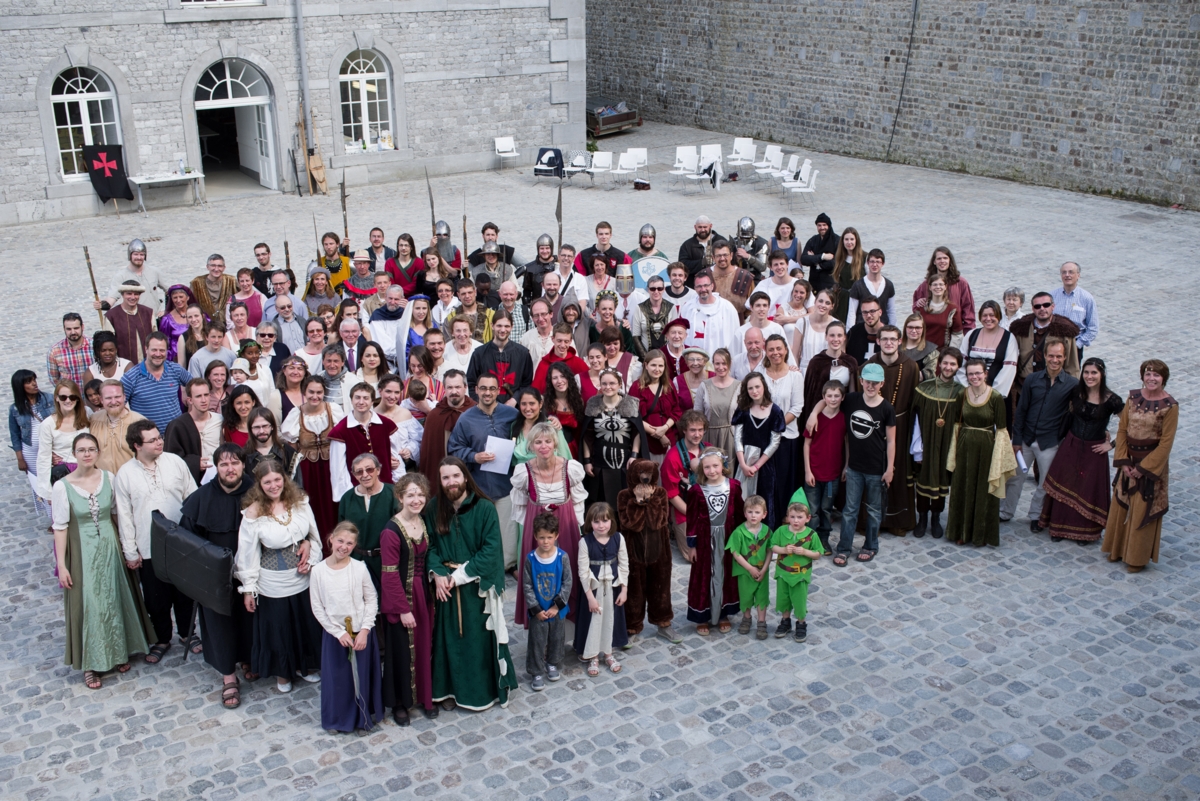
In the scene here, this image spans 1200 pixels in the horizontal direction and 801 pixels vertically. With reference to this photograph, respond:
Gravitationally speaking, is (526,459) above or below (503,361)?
below

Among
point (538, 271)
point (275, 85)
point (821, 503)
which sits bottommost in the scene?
point (821, 503)

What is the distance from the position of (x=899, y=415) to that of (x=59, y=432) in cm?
569

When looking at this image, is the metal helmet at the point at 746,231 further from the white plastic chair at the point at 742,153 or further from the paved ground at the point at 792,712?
the white plastic chair at the point at 742,153

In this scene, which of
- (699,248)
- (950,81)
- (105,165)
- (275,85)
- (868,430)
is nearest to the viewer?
(868,430)

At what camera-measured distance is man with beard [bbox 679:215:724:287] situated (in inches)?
434

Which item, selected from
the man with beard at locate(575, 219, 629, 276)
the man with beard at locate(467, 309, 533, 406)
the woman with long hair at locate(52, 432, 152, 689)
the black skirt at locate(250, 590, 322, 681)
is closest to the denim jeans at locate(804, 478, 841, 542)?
the man with beard at locate(467, 309, 533, 406)

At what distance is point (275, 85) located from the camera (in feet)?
65.8

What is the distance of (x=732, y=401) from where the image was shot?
26.4 ft

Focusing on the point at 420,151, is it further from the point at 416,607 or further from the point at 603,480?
the point at 416,607

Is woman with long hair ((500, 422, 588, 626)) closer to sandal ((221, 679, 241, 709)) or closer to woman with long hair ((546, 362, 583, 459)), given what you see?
woman with long hair ((546, 362, 583, 459))

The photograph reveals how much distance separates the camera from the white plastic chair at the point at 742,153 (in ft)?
73.0

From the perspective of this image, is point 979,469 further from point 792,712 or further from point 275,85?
point 275,85

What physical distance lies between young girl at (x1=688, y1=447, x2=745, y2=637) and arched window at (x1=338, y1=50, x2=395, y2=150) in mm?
15849

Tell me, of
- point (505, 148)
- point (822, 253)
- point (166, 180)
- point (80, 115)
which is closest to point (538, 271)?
point (822, 253)
